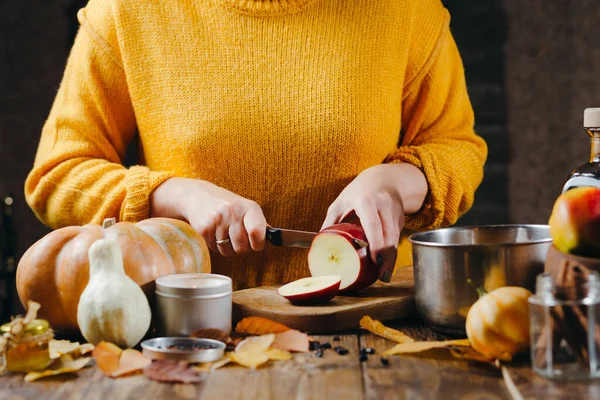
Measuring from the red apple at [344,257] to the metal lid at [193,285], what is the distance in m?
0.27

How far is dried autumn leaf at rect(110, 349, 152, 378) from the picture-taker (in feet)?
3.34

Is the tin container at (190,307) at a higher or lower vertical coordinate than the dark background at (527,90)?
lower

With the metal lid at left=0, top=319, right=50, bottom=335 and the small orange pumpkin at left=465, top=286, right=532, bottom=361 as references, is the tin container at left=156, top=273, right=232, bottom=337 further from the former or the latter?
the small orange pumpkin at left=465, top=286, right=532, bottom=361

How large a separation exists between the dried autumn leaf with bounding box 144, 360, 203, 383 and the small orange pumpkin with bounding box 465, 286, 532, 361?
37 cm

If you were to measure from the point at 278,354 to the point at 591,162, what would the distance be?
0.67 meters

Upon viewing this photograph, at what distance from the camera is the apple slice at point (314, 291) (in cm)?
129

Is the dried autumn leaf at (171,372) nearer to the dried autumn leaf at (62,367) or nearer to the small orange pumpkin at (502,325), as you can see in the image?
the dried autumn leaf at (62,367)

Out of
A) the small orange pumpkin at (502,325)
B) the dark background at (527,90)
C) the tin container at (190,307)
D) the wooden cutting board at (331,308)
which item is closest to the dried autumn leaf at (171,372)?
the tin container at (190,307)

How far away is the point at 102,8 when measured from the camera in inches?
69.8

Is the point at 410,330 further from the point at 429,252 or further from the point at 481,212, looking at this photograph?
the point at 481,212

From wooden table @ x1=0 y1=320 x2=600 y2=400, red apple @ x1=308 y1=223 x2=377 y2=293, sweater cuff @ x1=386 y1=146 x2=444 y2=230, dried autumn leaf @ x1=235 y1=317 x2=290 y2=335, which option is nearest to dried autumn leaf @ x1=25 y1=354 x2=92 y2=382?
wooden table @ x1=0 y1=320 x2=600 y2=400

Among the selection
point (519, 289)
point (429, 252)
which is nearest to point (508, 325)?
point (519, 289)

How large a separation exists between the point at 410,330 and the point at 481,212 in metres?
1.70

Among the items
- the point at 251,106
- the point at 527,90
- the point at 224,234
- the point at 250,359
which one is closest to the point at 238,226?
the point at 224,234
